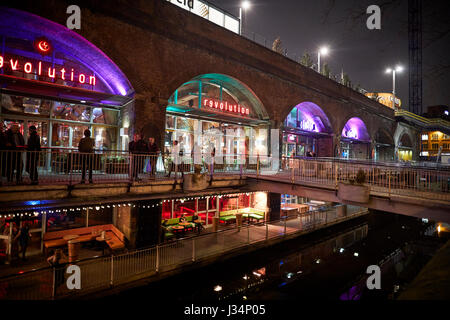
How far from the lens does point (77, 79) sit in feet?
36.7

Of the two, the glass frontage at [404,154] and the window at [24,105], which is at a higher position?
the window at [24,105]

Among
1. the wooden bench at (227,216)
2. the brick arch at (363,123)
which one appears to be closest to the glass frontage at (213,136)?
the wooden bench at (227,216)

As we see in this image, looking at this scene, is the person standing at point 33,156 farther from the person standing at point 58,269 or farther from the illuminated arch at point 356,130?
the illuminated arch at point 356,130

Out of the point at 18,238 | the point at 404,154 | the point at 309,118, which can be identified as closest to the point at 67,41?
the point at 18,238

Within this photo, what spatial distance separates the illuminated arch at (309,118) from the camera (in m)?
21.8

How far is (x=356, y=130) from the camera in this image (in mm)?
28984

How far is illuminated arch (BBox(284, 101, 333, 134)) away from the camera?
21.8 meters

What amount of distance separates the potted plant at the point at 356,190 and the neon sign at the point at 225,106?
9136 mm

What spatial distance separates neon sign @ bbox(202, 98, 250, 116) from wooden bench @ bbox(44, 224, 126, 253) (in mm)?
8676

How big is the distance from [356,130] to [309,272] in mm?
22684

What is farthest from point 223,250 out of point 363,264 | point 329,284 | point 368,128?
point 368,128

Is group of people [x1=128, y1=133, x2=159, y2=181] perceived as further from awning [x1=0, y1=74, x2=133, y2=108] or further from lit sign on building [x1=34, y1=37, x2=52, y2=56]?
lit sign on building [x1=34, y1=37, x2=52, y2=56]

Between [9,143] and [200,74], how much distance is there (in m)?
9.50
